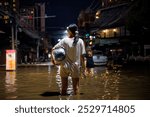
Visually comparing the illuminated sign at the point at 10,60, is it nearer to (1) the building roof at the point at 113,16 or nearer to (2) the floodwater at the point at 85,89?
(2) the floodwater at the point at 85,89

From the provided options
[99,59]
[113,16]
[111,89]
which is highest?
[113,16]

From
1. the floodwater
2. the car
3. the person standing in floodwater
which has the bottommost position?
the floodwater

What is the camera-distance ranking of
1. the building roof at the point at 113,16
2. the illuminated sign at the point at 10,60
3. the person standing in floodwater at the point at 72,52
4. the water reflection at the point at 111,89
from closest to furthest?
the person standing in floodwater at the point at 72,52
the water reflection at the point at 111,89
the illuminated sign at the point at 10,60
the building roof at the point at 113,16

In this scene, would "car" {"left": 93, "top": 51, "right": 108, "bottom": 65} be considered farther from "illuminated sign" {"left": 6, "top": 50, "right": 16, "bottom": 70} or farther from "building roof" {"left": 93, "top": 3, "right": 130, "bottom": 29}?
"building roof" {"left": 93, "top": 3, "right": 130, "bottom": 29}

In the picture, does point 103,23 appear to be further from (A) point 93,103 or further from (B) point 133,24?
(A) point 93,103

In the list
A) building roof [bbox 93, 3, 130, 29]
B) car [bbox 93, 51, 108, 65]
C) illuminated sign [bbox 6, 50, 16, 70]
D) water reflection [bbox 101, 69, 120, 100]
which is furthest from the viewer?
building roof [bbox 93, 3, 130, 29]

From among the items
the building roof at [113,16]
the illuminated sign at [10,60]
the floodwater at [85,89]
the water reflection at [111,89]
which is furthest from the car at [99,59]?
the building roof at [113,16]

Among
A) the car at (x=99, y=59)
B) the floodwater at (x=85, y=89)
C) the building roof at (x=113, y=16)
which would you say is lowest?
the floodwater at (x=85, y=89)

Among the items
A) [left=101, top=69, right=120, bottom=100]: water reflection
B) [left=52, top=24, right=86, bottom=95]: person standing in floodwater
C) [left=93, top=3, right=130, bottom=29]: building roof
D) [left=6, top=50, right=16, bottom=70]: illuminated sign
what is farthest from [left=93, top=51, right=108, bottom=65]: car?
[left=52, top=24, right=86, bottom=95]: person standing in floodwater

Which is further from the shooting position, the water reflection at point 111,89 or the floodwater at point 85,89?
the water reflection at point 111,89

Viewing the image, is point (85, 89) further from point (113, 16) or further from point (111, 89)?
point (113, 16)

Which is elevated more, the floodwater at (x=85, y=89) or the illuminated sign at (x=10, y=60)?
the illuminated sign at (x=10, y=60)

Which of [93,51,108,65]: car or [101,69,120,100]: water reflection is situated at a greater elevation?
[93,51,108,65]: car

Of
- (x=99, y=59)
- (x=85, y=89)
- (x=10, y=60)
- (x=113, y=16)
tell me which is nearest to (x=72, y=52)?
(x=85, y=89)
